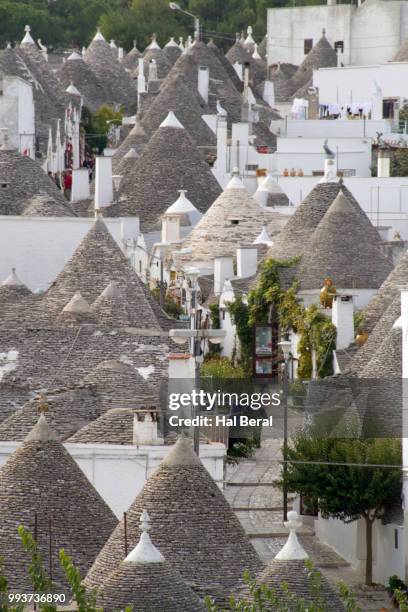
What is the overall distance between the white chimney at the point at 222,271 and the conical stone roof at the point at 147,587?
3176 cm

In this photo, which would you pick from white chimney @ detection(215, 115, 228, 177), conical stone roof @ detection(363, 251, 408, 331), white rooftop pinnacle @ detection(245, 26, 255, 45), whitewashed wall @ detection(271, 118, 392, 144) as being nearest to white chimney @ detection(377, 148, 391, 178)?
white chimney @ detection(215, 115, 228, 177)

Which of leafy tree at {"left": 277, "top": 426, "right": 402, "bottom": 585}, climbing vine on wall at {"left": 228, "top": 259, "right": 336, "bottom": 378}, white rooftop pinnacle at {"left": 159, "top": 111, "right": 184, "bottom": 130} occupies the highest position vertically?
white rooftop pinnacle at {"left": 159, "top": 111, "right": 184, "bottom": 130}

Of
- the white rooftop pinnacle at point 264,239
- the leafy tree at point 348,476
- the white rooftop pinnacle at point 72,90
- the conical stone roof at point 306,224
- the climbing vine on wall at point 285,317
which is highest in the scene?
the white rooftop pinnacle at point 72,90

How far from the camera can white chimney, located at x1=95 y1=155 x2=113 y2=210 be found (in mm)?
76625

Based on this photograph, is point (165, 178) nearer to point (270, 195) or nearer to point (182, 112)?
point (270, 195)

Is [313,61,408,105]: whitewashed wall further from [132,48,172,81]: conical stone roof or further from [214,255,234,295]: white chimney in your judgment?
[214,255,234,295]: white chimney

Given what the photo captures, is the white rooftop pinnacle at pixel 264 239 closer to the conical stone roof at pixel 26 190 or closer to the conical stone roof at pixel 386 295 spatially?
the conical stone roof at pixel 26 190

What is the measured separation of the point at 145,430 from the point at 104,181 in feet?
122

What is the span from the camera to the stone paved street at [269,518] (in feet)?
Answer: 137

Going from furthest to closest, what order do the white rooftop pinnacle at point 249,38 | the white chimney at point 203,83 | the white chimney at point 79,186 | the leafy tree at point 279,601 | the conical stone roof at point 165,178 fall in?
the white rooftop pinnacle at point 249,38 → the white chimney at point 203,83 → the white chimney at point 79,186 → the conical stone roof at point 165,178 → the leafy tree at point 279,601

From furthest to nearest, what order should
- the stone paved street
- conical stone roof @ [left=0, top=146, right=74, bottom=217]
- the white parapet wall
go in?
conical stone roof @ [left=0, top=146, right=74, bottom=217]
the stone paved street
the white parapet wall

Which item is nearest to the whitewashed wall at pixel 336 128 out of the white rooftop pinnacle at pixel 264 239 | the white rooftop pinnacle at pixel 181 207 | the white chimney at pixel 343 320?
the white rooftop pinnacle at pixel 181 207

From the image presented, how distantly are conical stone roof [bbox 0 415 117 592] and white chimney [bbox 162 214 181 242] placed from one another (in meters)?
36.3

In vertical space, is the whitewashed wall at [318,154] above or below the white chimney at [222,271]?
above
